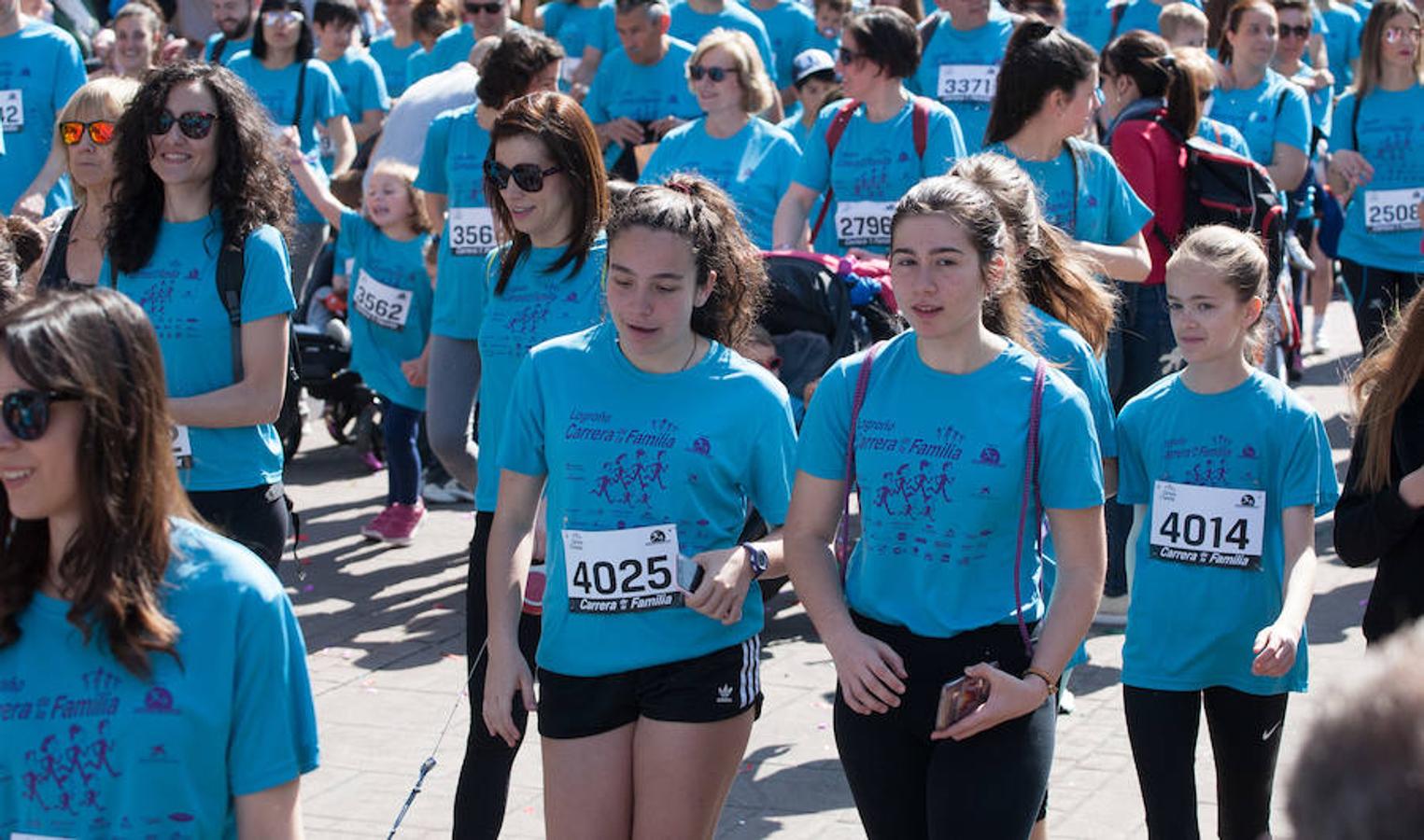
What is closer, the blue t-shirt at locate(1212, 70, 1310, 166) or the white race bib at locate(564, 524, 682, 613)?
the white race bib at locate(564, 524, 682, 613)

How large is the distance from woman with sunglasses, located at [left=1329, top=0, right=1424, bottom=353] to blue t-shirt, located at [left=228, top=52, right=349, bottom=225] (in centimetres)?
512

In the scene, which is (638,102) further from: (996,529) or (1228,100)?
(996,529)

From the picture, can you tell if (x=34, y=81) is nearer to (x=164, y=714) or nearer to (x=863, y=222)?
(x=863, y=222)

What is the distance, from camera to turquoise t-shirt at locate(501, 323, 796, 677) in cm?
392

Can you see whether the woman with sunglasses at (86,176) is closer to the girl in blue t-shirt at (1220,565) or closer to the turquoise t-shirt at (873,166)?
the turquoise t-shirt at (873,166)

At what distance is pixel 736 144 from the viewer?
8375 mm

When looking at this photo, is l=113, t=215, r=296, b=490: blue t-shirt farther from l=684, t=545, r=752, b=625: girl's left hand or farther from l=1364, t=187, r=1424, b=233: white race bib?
l=1364, t=187, r=1424, b=233: white race bib

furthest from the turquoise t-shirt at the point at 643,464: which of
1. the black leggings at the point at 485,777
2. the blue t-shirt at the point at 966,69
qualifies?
the blue t-shirt at the point at 966,69

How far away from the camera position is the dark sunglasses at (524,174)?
15.9ft

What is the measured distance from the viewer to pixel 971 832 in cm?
362

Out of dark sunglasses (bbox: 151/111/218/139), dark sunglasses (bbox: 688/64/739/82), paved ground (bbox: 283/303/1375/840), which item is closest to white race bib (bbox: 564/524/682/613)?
paved ground (bbox: 283/303/1375/840)

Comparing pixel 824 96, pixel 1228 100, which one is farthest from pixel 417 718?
pixel 1228 100

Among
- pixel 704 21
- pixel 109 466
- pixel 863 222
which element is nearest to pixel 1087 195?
pixel 863 222

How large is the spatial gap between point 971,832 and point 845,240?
4277 millimetres
